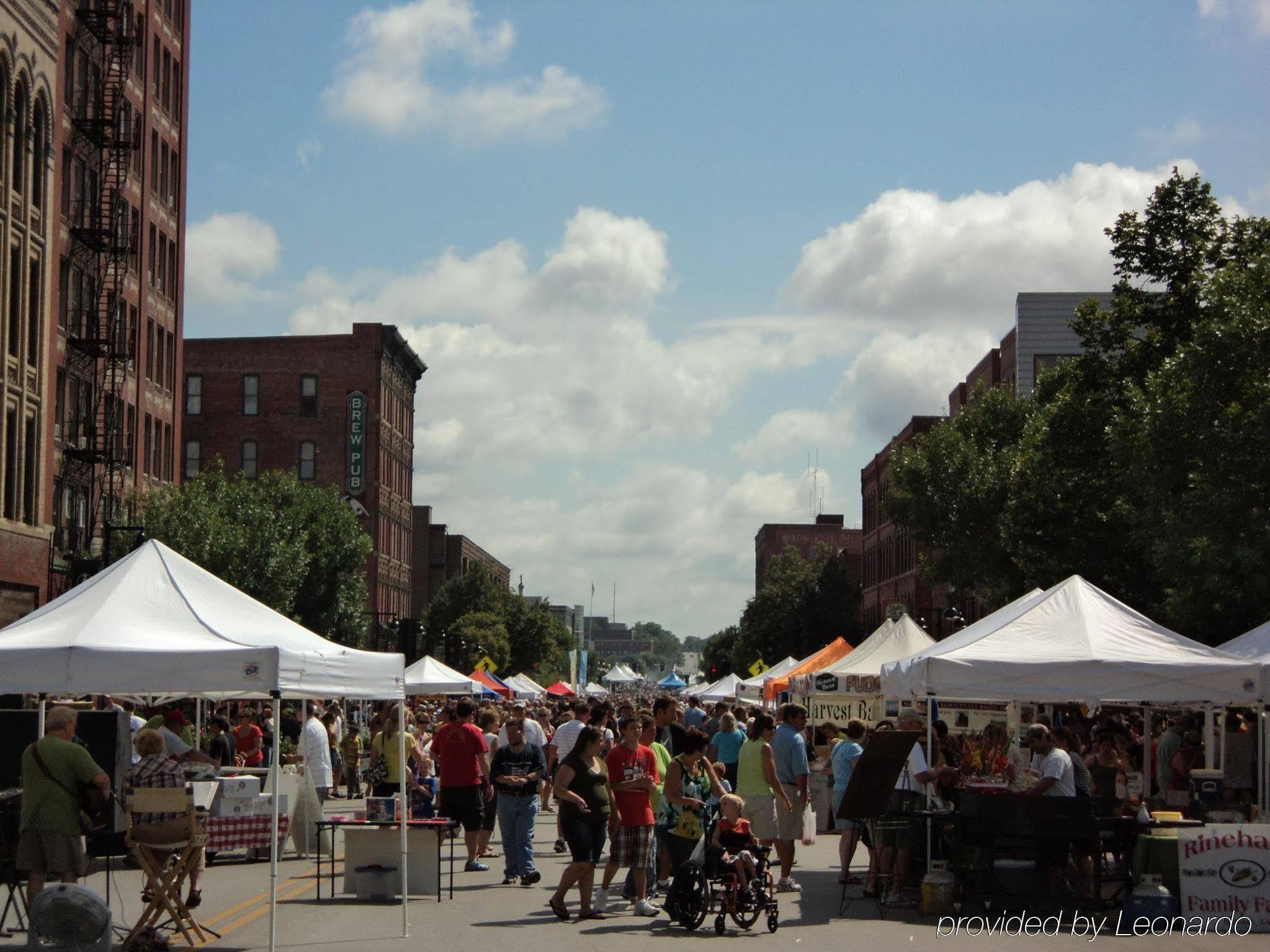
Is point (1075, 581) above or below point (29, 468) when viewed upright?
below

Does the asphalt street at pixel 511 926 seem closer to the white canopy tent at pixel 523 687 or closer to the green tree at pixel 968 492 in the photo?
the green tree at pixel 968 492

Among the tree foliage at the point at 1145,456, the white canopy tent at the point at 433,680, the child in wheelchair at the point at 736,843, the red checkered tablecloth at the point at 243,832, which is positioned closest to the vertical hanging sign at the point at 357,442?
the tree foliage at the point at 1145,456

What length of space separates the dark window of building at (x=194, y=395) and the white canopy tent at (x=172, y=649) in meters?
68.4

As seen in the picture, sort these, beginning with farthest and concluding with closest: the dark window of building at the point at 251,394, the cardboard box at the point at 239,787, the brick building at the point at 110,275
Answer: the dark window of building at the point at 251,394, the brick building at the point at 110,275, the cardboard box at the point at 239,787

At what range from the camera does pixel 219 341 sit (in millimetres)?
81375

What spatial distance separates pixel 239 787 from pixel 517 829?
3.24m

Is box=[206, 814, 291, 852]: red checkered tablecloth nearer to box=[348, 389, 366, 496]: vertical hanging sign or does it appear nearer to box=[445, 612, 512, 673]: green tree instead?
box=[348, 389, 366, 496]: vertical hanging sign

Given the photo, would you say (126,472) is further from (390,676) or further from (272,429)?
(390,676)

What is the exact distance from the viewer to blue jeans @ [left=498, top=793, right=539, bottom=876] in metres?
17.1

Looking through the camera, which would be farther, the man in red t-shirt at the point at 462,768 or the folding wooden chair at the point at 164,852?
the man in red t-shirt at the point at 462,768

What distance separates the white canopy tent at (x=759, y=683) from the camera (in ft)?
142

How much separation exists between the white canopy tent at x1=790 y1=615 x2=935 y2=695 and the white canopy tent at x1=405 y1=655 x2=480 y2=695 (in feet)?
32.7

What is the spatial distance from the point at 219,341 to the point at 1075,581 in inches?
2708

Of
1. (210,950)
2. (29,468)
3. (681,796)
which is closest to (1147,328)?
(29,468)
